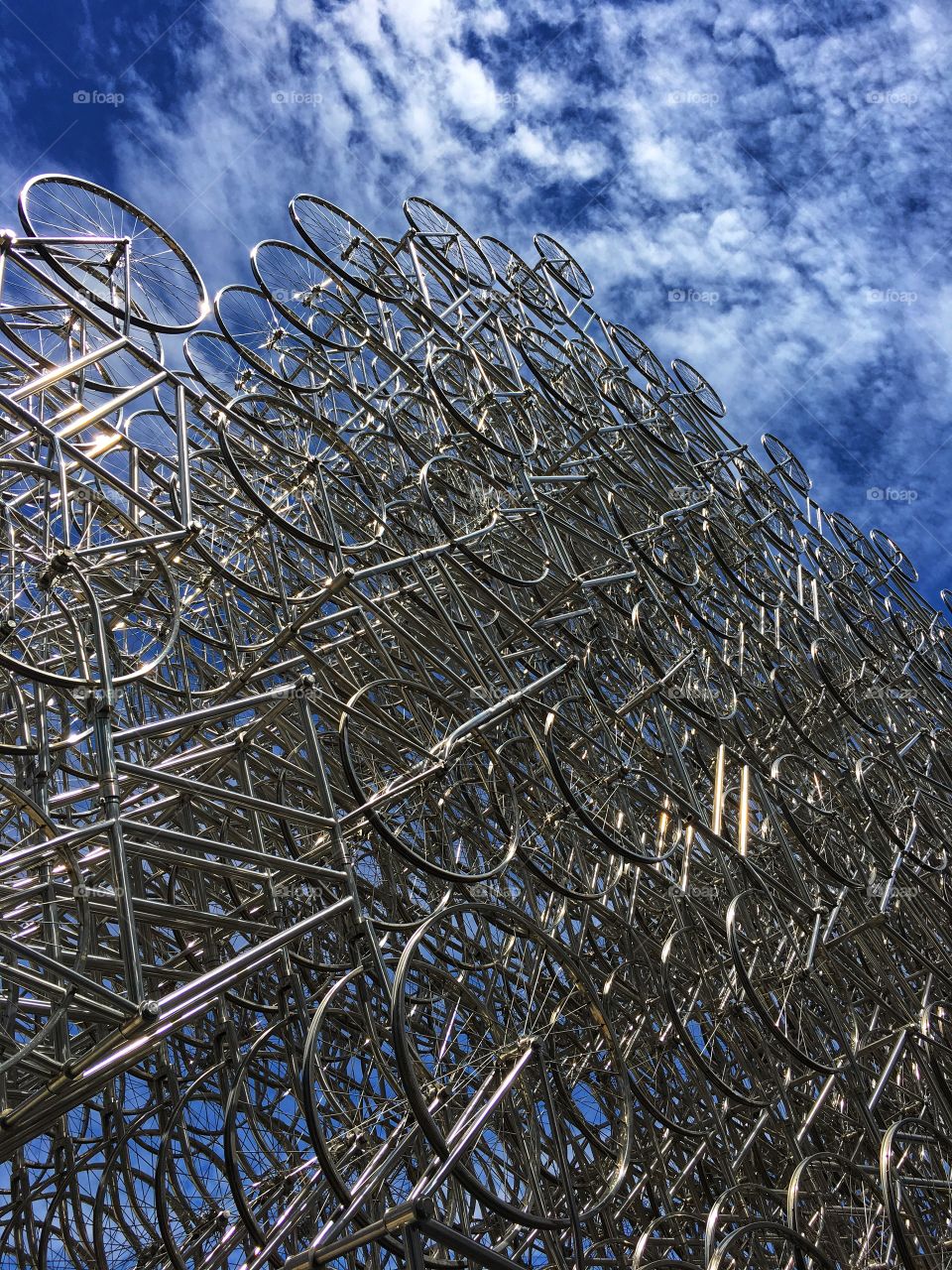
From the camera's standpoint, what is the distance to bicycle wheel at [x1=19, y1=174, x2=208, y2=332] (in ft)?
33.3

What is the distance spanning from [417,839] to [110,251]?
7.24 meters

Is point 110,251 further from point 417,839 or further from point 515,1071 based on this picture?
point 515,1071

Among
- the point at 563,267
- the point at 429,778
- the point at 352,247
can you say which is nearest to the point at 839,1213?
the point at 429,778

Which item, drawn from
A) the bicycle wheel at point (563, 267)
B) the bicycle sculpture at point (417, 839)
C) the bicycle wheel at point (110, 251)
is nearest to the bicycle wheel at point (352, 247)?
the bicycle sculpture at point (417, 839)

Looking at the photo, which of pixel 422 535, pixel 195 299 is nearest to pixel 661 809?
pixel 422 535

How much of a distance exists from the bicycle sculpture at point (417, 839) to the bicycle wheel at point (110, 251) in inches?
2.5

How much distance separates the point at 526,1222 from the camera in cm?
643

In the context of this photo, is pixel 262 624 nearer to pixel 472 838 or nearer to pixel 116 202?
pixel 472 838

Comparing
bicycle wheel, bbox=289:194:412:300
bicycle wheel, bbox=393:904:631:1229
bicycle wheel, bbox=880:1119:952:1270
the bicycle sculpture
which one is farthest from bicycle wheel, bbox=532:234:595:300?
bicycle wheel, bbox=880:1119:952:1270

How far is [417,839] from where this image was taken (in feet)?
45.8

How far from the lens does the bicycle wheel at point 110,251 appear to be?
10.2 meters

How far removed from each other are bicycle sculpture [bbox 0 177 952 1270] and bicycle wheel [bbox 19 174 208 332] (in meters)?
0.06

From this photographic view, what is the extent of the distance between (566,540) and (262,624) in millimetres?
4575

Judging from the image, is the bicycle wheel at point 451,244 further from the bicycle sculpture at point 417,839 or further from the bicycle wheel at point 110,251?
the bicycle wheel at point 110,251
